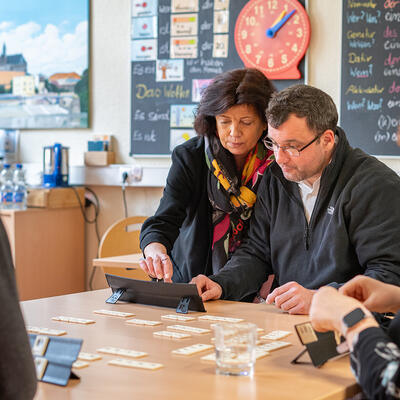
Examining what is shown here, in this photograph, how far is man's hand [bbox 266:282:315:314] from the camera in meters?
1.84

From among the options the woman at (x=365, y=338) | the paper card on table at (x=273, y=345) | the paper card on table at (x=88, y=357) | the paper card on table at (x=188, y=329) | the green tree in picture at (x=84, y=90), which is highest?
the green tree in picture at (x=84, y=90)

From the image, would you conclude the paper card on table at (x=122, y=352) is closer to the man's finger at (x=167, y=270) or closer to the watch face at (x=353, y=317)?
the watch face at (x=353, y=317)

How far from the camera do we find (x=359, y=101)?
148 inches

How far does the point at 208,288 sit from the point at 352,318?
34.9 inches

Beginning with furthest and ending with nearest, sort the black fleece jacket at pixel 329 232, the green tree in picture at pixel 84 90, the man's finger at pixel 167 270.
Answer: the green tree in picture at pixel 84 90
the man's finger at pixel 167 270
the black fleece jacket at pixel 329 232

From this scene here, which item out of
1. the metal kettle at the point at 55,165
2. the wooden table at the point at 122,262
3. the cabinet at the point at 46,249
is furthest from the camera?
the metal kettle at the point at 55,165

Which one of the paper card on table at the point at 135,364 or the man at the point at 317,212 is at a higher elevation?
the man at the point at 317,212

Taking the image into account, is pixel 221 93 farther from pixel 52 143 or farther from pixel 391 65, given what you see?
pixel 52 143

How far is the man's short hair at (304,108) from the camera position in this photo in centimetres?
210

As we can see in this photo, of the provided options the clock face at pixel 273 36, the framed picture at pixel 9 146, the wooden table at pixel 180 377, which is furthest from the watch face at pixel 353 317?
the framed picture at pixel 9 146

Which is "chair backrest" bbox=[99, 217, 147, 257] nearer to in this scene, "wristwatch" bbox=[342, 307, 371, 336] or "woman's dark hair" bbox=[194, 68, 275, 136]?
"woman's dark hair" bbox=[194, 68, 275, 136]

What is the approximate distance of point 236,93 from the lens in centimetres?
243

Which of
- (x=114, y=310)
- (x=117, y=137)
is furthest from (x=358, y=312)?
(x=117, y=137)

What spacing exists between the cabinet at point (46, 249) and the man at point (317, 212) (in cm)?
225
